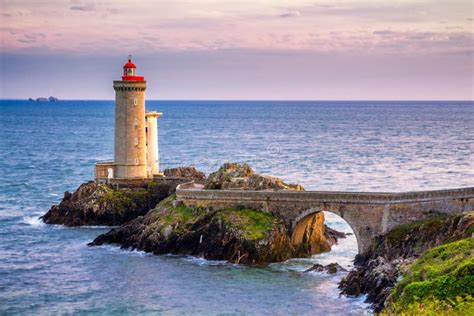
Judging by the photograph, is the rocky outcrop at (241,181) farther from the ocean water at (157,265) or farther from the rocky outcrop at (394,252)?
the rocky outcrop at (394,252)

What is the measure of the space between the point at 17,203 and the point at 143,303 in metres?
41.3

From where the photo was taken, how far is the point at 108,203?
7925cm

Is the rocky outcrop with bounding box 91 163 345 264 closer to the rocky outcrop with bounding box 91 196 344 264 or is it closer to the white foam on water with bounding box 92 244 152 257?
the rocky outcrop with bounding box 91 196 344 264

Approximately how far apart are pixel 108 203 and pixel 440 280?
40.9 meters

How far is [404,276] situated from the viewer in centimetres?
5019

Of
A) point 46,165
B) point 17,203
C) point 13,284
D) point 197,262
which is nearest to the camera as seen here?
point 13,284

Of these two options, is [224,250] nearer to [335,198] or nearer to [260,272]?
[260,272]

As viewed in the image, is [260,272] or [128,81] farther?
[128,81]

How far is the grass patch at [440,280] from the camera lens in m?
42.5

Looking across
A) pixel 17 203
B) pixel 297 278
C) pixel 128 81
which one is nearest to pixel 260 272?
pixel 297 278

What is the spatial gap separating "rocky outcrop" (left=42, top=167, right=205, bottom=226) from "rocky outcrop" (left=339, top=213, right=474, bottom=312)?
23646 millimetres

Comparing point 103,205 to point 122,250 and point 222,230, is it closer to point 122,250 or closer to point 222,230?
point 122,250

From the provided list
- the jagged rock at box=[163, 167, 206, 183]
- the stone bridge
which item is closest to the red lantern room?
the jagged rock at box=[163, 167, 206, 183]

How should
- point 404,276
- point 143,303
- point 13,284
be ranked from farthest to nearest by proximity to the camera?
point 13,284, point 143,303, point 404,276
